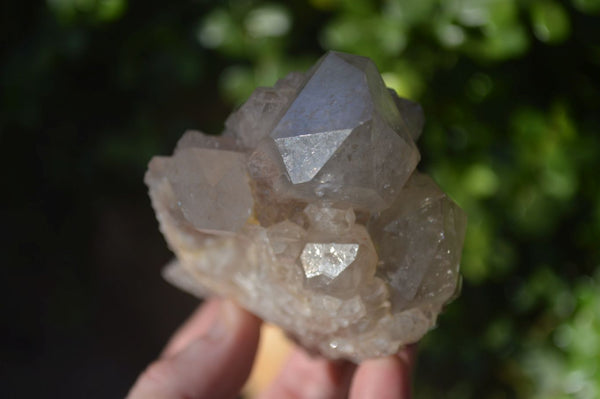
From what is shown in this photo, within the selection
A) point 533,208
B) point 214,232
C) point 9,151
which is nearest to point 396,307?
point 214,232

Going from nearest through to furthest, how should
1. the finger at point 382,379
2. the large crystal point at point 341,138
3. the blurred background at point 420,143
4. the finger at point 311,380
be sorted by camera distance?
the large crystal point at point 341,138, the finger at point 382,379, the finger at point 311,380, the blurred background at point 420,143

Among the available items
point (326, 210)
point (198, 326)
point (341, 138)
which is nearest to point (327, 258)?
point (326, 210)

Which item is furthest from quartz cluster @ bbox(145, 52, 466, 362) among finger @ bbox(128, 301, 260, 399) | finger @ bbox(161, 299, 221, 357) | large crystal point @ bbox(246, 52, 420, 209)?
finger @ bbox(161, 299, 221, 357)

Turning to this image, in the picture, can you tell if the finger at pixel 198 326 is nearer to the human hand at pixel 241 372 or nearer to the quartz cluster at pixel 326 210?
the human hand at pixel 241 372

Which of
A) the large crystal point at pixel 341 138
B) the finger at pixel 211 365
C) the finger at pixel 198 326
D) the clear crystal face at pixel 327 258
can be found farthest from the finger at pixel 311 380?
the large crystal point at pixel 341 138

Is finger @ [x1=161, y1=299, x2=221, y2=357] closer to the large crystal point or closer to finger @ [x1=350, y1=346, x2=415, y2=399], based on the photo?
finger @ [x1=350, y1=346, x2=415, y2=399]

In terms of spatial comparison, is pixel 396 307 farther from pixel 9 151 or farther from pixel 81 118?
pixel 9 151
